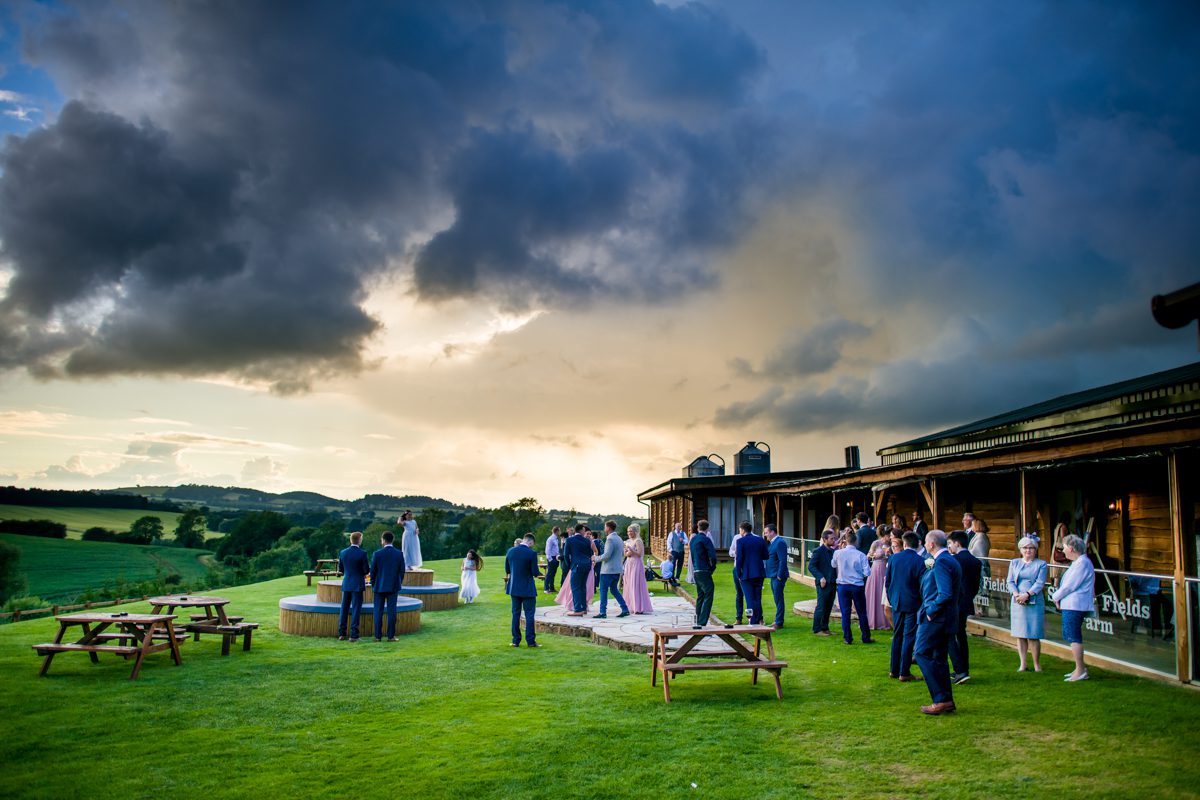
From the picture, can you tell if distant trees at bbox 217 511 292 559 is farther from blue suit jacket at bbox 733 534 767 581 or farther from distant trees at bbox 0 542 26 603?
blue suit jacket at bbox 733 534 767 581

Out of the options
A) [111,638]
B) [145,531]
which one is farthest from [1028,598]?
[145,531]

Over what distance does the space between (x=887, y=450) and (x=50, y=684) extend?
2161 cm

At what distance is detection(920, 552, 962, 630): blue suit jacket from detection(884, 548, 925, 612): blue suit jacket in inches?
49.5

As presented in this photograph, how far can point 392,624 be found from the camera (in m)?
12.4

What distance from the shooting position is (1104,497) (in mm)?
13828

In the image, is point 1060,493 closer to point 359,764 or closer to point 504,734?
point 504,734

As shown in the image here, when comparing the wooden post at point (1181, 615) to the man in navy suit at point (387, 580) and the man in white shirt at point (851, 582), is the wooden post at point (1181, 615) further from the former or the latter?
the man in navy suit at point (387, 580)

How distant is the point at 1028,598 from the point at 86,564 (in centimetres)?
6154

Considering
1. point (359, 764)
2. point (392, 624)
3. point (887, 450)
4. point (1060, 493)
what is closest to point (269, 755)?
point (359, 764)

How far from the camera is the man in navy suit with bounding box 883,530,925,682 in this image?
8.45 metres

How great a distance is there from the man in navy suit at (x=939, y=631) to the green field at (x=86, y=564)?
49350 millimetres

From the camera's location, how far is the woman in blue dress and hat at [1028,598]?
8.58m

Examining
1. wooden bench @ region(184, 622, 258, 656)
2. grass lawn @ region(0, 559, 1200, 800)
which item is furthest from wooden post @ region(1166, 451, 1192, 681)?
wooden bench @ region(184, 622, 258, 656)

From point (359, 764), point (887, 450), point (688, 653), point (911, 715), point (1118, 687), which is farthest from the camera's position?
point (887, 450)
